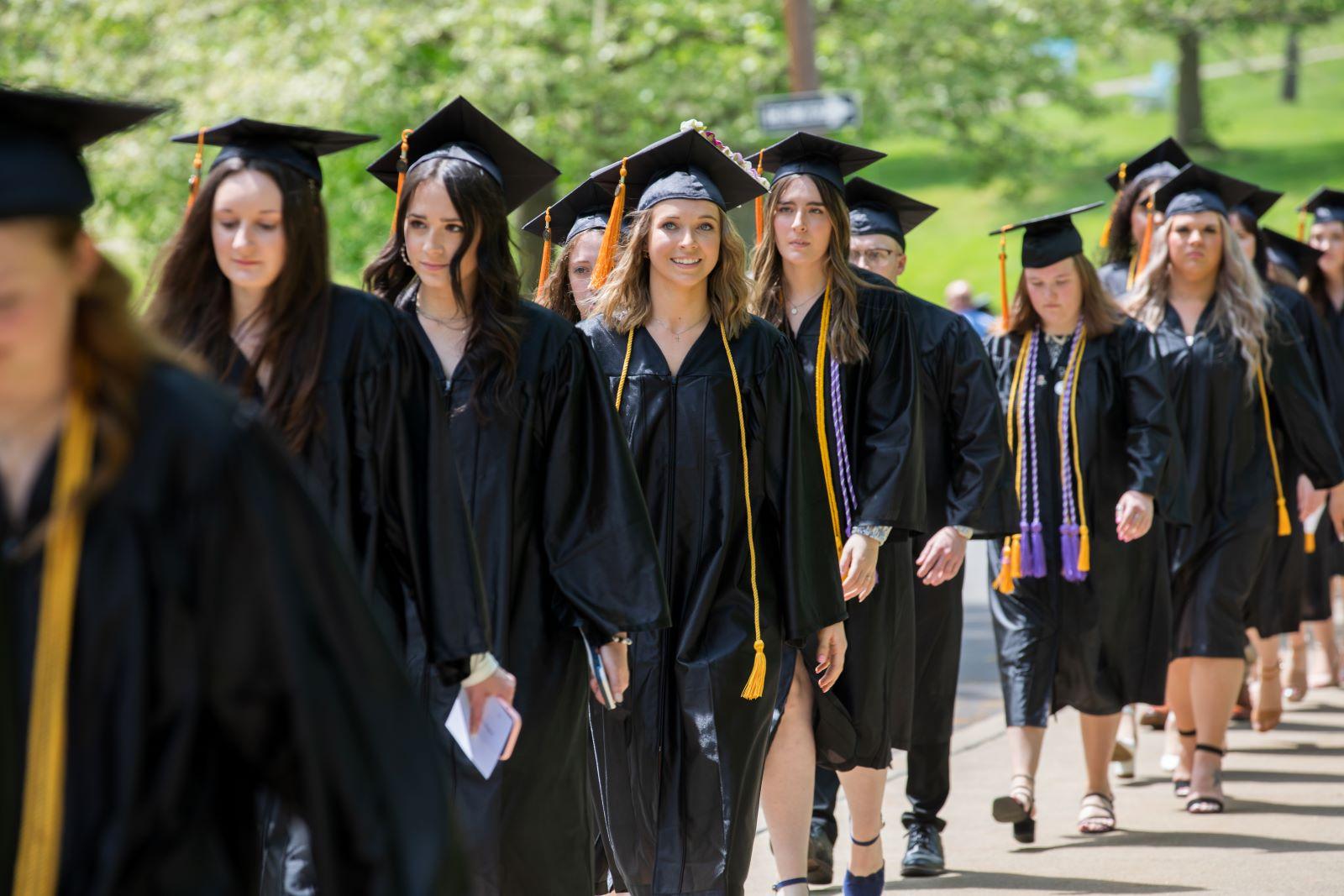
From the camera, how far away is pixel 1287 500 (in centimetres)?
818

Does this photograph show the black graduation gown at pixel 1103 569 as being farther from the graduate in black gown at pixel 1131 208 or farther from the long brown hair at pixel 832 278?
the long brown hair at pixel 832 278

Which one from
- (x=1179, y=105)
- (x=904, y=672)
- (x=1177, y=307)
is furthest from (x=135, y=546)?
(x=1179, y=105)

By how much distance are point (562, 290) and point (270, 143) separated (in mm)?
2467

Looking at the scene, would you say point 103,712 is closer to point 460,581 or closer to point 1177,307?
point 460,581

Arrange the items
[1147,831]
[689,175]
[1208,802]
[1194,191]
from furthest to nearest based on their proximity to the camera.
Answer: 1. [1194,191]
2. [1208,802]
3. [1147,831]
4. [689,175]

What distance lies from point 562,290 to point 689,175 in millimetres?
1181

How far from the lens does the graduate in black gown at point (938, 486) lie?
5.96m

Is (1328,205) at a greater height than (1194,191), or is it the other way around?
(1328,205)

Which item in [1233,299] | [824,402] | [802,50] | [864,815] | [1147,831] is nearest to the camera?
[864,815]

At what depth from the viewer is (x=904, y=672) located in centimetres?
575

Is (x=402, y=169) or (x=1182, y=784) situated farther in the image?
(x=1182, y=784)

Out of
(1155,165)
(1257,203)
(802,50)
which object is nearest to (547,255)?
(1155,165)

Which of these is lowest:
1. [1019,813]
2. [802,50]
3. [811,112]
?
[1019,813]

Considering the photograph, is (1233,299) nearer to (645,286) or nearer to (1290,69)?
Answer: (645,286)
